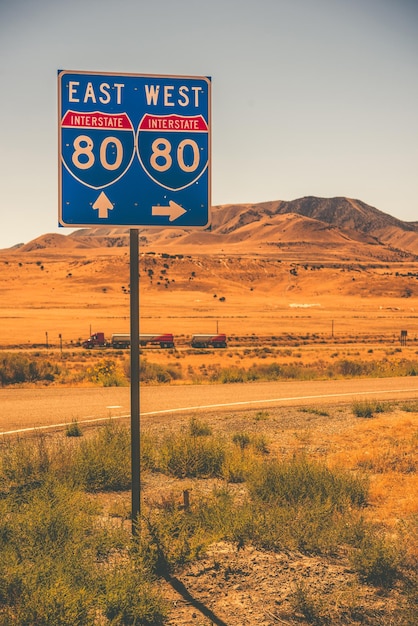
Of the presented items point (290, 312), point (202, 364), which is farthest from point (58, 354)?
point (290, 312)

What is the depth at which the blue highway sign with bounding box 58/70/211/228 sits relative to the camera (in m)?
6.20

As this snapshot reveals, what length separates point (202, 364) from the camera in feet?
136

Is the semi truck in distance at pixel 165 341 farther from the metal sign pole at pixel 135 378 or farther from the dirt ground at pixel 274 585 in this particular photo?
the metal sign pole at pixel 135 378

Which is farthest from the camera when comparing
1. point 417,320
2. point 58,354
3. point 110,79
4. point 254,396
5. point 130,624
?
point 417,320

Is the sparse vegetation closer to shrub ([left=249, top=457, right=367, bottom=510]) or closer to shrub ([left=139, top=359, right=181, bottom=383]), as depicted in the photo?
shrub ([left=249, top=457, right=367, bottom=510])

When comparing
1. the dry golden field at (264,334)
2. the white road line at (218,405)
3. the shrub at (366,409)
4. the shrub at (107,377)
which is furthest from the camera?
the shrub at (107,377)

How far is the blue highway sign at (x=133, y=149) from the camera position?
6199 millimetres

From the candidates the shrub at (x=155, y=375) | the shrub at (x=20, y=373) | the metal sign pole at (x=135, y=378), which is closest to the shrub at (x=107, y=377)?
the shrub at (x=155, y=375)

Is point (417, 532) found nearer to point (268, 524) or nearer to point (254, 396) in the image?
point (268, 524)

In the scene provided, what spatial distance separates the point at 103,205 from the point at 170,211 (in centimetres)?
61

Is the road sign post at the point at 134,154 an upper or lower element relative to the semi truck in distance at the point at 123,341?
upper

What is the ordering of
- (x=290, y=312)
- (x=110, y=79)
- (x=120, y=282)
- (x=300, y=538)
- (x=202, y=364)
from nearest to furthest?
(x=110, y=79) → (x=300, y=538) → (x=202, y=364) → (x=290, y=312) → (x=120, y=282)

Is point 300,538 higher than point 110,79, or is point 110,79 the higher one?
point 110,79

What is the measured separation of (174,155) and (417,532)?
448 cm
